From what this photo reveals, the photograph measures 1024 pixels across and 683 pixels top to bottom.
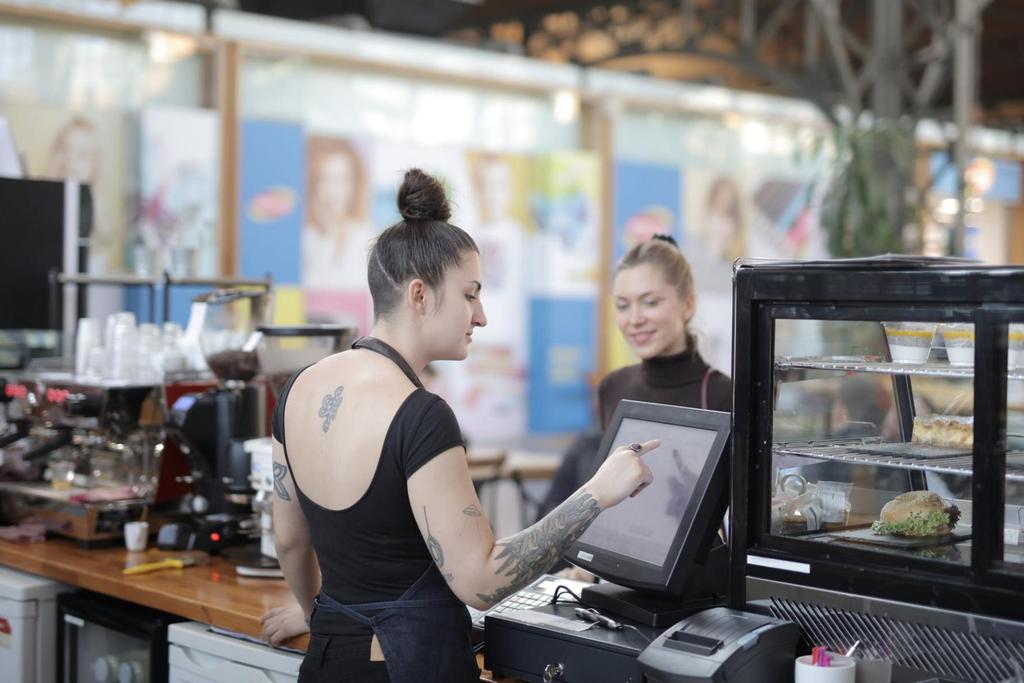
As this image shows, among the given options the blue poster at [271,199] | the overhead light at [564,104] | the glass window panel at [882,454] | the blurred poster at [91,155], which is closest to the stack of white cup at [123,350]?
the glass window panel at [882,454]

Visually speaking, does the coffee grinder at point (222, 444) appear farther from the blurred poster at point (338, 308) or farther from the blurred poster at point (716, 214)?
the blurred poster at point (716, 214)

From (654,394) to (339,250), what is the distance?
501cm

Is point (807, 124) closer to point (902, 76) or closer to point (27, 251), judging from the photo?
point (902, 76)

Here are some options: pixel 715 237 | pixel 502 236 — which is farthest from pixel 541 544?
pixel 715 237

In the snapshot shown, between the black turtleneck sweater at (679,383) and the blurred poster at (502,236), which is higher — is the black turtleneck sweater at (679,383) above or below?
below

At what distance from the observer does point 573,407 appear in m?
9.34

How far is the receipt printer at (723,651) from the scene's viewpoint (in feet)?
6.42

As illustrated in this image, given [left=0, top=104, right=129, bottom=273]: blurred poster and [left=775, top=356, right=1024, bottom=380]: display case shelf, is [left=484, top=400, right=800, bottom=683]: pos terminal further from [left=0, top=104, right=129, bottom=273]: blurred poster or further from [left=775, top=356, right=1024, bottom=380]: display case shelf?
[left=0, top=104, right=129, bottom=273]: blurred poster

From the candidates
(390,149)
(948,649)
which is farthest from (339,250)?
(948,649)

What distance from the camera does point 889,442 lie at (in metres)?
2.30

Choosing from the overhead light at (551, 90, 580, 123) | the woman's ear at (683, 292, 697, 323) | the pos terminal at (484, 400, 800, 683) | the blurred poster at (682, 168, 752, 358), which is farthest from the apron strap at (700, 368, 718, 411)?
the blurred poster at (682, 168, 752, 358)

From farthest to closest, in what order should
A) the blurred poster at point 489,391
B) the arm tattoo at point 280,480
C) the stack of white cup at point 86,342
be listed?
the blurred poster at point 489,391, the stack of white cup at point 86,342, the arm tattoo at point 280,480

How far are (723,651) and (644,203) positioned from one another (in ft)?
25.8

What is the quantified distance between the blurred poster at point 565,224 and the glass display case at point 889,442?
6752 mm
